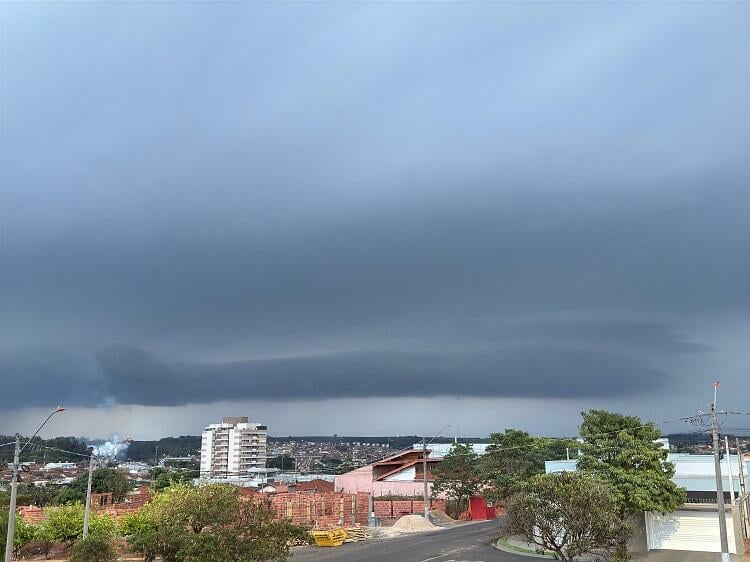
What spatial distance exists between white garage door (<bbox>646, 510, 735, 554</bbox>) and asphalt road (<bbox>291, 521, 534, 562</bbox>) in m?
9.35

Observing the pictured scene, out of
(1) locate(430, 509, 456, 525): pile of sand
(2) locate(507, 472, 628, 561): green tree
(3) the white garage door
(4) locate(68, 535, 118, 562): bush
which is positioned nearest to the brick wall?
(1) locate(430, 509, 456, 525): pile of sand

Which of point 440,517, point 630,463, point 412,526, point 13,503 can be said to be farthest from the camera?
point 440,517

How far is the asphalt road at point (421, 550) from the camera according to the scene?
149 feet

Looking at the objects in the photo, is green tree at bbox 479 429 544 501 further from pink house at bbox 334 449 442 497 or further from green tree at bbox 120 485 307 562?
green tree at bbox 120 485 307 562

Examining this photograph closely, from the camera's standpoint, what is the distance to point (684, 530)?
46.1m

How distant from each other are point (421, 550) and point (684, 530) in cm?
1817

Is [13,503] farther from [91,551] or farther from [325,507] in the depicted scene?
[325,507]

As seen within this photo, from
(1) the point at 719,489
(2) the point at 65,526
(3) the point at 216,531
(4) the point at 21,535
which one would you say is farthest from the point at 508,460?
(3) the point at 216,531

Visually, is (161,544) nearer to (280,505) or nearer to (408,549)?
(408,549)

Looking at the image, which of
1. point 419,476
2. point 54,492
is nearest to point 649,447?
point 419,476

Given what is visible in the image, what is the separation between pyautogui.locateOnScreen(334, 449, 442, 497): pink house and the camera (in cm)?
9650

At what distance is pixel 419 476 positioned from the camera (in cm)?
9850

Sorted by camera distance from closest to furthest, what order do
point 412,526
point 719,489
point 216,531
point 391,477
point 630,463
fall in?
point 216,531 < point 719,489 < point 630,463 < point 412,526 < point 391,477

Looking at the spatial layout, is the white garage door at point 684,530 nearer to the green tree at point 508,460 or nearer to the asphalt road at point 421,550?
the asphalt road at point 421,550
